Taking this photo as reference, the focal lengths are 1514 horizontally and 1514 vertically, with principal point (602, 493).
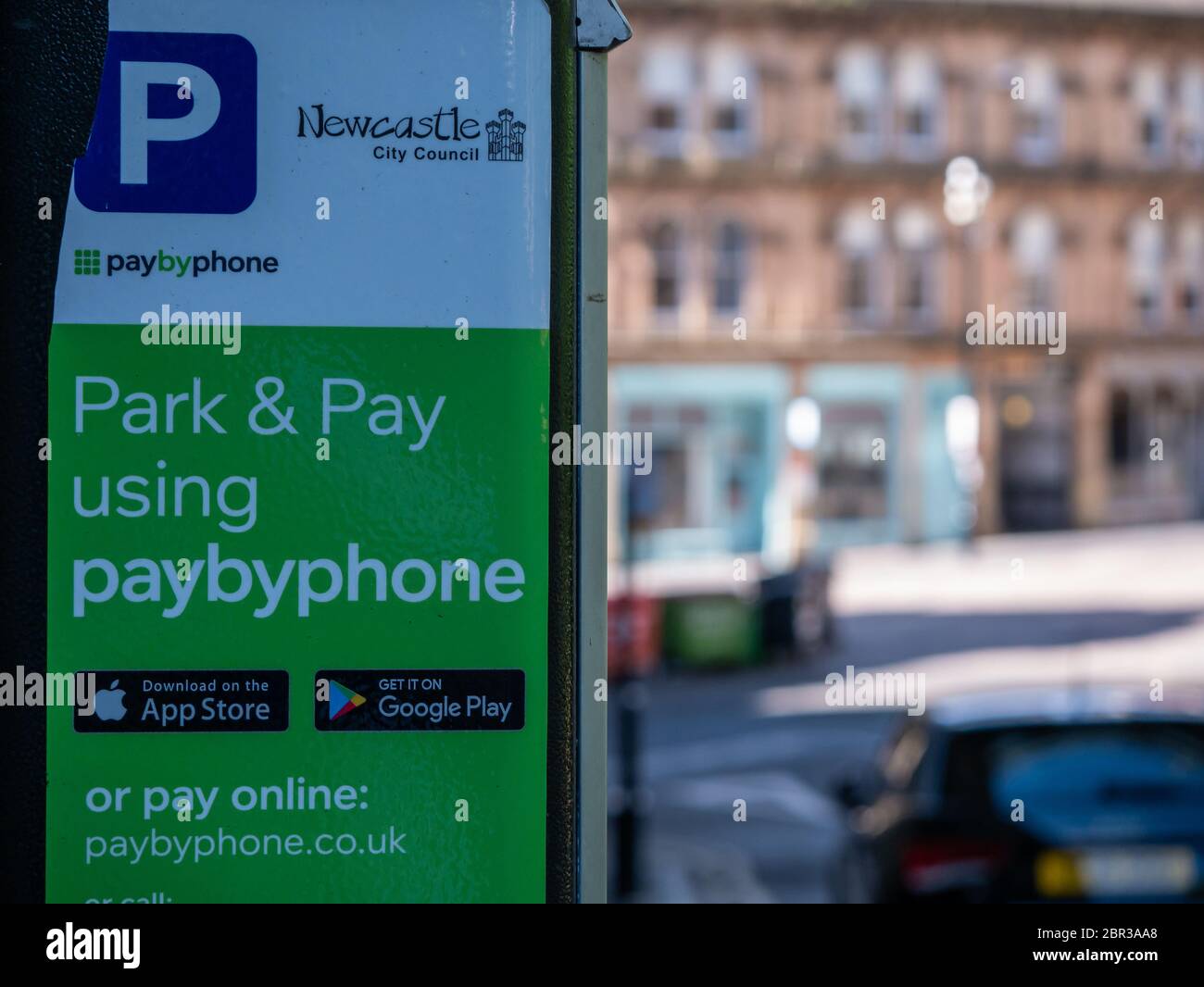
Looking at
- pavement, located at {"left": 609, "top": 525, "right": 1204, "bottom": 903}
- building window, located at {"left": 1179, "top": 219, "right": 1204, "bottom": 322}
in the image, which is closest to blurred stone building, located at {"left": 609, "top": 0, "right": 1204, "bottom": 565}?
building window, located at {"left": 1179, "top": 219, "right": 1204, "bottom": 322}

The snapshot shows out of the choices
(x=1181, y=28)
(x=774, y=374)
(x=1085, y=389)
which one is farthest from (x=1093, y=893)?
(x=1181, y=28)

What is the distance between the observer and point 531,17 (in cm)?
217

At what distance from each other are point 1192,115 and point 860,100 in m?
8.35

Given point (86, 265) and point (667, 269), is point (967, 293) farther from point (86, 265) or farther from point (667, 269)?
point (86, 265)

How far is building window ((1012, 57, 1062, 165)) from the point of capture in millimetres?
33656

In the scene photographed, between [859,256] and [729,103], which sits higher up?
[729,103]

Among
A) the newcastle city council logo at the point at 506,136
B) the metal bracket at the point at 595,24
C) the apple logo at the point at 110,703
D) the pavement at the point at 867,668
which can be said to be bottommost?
the pavement at the point at 867,668

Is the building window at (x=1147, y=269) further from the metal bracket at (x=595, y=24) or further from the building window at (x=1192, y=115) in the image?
the metal bracket at (x=595, y=24)

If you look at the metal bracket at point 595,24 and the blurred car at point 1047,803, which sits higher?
the metal bracket at point 595,24

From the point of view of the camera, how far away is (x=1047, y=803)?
6.44m

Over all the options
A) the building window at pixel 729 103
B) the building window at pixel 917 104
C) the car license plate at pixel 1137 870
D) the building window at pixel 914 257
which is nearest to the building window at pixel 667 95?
the building window at pixel 729 103

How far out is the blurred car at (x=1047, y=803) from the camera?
609 cm

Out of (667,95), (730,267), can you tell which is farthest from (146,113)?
(667,95)

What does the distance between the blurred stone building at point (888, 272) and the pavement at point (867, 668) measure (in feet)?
5.50
